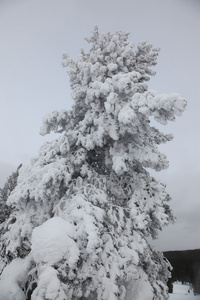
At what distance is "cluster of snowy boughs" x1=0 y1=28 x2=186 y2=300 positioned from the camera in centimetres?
466

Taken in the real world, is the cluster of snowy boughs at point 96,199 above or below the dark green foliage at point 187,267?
below

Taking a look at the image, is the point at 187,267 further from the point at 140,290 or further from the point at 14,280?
the point at 14,280

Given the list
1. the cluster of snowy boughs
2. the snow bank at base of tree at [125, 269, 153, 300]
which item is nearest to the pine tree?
the cluster of snowy boughs

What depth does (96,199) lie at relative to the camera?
609cm

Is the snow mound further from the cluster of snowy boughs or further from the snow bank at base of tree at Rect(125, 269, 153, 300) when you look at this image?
the snow bank at base of tree at Rect(125, 269, 153, 300)

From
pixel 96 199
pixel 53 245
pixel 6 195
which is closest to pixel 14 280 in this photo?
pixel 53 245

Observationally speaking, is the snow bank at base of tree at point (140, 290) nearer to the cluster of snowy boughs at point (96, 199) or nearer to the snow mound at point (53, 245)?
the cluster of snowy boughs at point (96, 199)

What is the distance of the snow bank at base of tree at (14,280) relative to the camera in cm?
462

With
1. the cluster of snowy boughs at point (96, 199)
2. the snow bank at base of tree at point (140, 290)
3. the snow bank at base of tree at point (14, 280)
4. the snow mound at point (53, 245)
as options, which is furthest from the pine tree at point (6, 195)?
the snow mound at point (53, 245)

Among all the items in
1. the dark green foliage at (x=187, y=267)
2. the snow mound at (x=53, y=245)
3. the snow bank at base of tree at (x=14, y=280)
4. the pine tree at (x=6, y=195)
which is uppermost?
the dark green foliage at (x=187, y=267)

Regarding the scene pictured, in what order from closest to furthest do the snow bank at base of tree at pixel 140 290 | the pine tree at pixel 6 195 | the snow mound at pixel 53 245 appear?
the snow mound at pixel 53 245
the snow bank at base of tree at pixel 140 290
the pine tree at pixel 6 195

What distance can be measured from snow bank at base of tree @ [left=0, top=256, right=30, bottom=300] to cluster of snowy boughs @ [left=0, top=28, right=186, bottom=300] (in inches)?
0.9

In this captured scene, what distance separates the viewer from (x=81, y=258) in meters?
4.93

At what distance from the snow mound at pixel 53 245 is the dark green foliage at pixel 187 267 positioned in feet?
147
